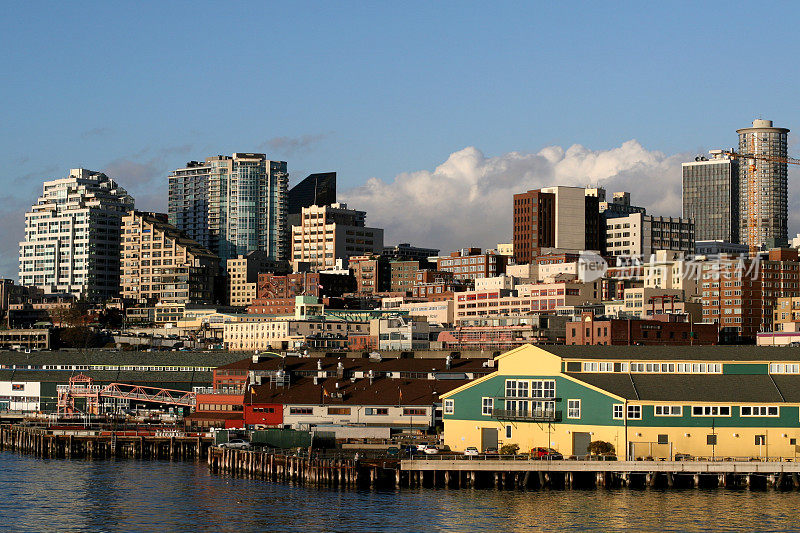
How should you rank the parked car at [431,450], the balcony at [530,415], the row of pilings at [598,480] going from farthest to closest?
the parked car at [431,450], the balcony at [530,415], the row of pilings at [598,480]

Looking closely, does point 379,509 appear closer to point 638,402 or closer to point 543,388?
point 543,388

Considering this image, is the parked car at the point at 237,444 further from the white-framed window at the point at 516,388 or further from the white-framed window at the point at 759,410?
the white-framed window at the point at 759,410

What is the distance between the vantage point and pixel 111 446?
138250 mm

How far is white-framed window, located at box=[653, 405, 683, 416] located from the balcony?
7.75 metres

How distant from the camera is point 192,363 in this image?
198 meters

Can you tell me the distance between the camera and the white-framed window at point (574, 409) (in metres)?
104

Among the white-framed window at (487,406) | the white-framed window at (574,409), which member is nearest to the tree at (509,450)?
the white-framed window at (487,406)

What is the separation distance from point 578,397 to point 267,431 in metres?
30.3

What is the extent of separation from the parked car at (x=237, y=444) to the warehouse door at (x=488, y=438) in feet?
70.8

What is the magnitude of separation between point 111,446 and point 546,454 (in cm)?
5491

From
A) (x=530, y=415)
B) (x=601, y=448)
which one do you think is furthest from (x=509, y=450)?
(x=601, y=448)

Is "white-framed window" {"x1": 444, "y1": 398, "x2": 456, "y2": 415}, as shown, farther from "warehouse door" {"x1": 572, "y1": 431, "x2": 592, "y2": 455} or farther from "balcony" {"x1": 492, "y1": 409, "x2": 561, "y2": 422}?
"warehouse door" {"x1": 572, "y1": 431, "x2": 592, "y2": 455}

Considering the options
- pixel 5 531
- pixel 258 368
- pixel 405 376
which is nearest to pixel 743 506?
pixel 5 531

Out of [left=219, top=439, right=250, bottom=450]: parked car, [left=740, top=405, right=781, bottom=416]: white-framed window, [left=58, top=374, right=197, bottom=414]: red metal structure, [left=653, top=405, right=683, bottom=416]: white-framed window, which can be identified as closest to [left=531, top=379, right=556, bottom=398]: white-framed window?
[left=653, top=405, right=683, bottom=416]: white-framed window
